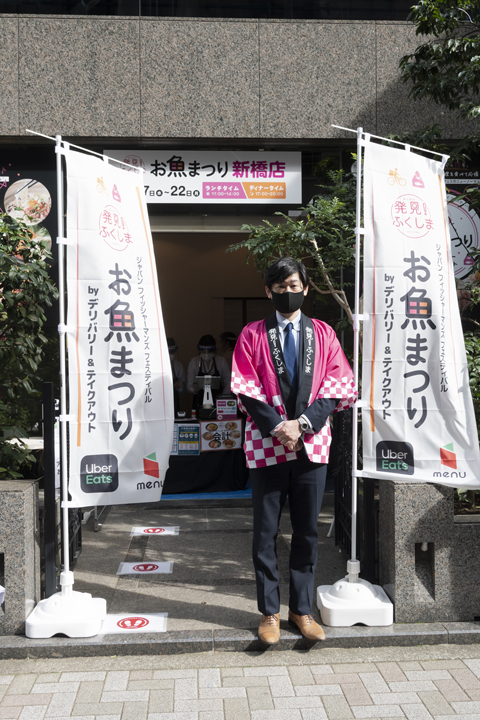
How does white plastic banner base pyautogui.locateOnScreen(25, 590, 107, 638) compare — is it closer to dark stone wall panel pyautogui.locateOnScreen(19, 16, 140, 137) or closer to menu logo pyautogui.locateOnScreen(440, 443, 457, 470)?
menu logo pyautogui.locateOnScreen(440, 443, 457, 470)

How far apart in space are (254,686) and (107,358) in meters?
2.03

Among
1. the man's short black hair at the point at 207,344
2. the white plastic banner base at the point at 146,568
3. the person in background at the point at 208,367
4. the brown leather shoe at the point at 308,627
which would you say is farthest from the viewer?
the man's short black hair at the point at 207,344

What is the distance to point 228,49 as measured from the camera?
7020 millimetres

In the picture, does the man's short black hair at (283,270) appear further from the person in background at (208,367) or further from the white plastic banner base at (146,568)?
the person in background at (208,367)

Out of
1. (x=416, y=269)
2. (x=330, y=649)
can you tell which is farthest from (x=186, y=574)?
(x=416, y=269)

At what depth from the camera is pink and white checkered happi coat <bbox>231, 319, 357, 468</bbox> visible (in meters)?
3.58

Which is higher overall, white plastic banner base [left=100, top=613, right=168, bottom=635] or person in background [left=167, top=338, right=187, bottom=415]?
person in background [left=167, top=338, right=187, bottom=415]

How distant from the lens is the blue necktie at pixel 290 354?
12.1ft

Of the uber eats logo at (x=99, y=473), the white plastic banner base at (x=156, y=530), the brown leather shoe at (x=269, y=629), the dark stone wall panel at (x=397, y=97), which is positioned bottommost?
the white plastic banner base at (x=156, y=530)

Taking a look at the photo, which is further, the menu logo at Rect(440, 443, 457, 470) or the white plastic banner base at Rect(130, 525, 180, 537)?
the white plastic banner base at Rect(130, 525, 180, 537)

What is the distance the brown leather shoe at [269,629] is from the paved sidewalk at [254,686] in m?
0.13

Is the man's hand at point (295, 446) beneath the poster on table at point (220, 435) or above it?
above

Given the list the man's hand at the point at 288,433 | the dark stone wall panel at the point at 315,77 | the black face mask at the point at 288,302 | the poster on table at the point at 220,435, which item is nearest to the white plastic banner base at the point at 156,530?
the poster on table at the point at 220,435

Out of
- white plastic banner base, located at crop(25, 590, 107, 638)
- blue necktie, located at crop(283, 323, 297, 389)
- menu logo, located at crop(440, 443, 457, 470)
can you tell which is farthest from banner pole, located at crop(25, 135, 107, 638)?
menu logo, located at crop(440, 443, 457, 470)
